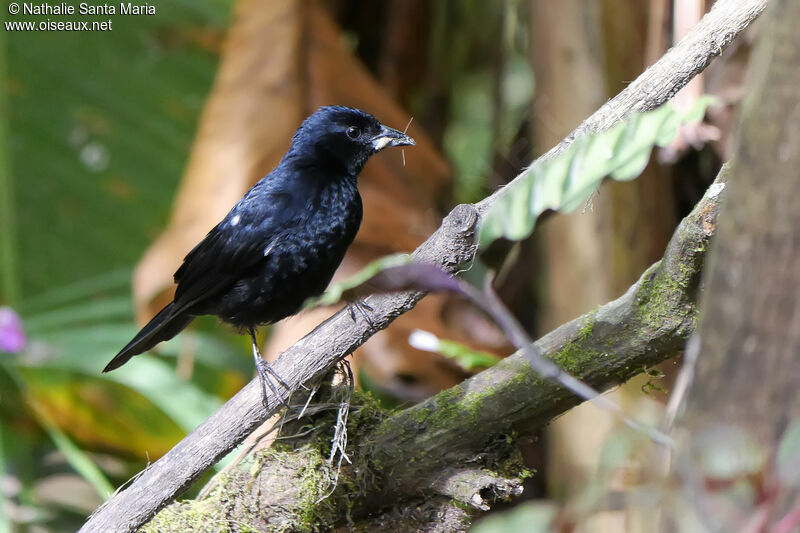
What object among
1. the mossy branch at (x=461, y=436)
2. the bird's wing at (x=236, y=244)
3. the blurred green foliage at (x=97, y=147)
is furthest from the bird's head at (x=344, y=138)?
the blurred green foliage at (x=97, y=147)

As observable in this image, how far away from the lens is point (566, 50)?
129 inches

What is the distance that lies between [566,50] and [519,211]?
2.44 m

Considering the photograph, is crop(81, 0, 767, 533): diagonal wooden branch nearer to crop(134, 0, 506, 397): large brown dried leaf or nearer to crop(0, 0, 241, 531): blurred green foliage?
crop(134, 0, 506, 397): large brown dried leaf

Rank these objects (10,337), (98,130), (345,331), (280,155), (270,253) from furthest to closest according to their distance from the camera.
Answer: (98,130) < (280,155) < (10,337) < (270,253) < (345,331)

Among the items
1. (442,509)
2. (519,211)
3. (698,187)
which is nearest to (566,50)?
(698,187)

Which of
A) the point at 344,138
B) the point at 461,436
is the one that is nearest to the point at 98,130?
the point at 344,138

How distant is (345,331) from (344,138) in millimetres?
1258

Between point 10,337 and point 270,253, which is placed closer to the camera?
point 270,253

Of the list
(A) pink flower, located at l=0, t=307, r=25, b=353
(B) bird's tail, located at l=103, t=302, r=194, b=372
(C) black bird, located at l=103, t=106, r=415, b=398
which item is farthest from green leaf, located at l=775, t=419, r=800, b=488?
(A) pink flower, located at l=0, t=307, r=25, b=353

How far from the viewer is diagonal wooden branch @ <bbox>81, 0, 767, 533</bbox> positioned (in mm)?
1704

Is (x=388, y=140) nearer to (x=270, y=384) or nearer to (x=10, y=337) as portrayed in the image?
(x=270, y=384)

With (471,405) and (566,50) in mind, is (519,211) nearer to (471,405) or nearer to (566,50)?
(471,405)

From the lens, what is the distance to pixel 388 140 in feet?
9.87

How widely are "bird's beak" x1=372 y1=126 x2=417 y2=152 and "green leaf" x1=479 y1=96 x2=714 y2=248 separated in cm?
178
